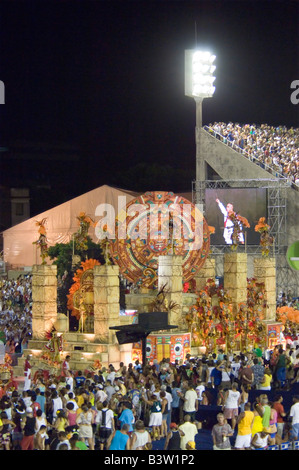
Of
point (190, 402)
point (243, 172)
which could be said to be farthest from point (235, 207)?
point (190, 402)

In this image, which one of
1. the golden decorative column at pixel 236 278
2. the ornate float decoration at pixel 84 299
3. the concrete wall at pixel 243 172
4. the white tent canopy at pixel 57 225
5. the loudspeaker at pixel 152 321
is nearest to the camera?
the loudspeaker at pixel 152 321

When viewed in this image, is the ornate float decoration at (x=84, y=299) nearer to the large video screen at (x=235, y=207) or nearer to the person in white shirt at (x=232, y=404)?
the person in white shirt at (x=232, y=404)

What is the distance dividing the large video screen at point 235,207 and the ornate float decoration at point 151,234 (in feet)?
50.4

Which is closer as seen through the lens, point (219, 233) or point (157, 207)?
point (157, 207)

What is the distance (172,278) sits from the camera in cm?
2425

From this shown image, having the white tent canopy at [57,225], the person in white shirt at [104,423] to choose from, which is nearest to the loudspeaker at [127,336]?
the person in white shirt at [104,423]

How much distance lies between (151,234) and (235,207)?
1731cm

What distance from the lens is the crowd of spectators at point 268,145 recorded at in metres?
43.2

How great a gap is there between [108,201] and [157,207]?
18.4 metres

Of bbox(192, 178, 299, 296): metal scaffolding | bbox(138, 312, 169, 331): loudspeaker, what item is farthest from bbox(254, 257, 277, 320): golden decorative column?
bbox(192, 178, 299, 296): metal scaffolding

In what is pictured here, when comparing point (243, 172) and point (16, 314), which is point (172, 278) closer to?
Result: point (16, 314)

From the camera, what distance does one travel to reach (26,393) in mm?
16422

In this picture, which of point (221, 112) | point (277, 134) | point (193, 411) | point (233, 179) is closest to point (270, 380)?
point (193, 411)

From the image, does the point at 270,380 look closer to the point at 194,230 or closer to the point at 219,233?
the point at 194,230
